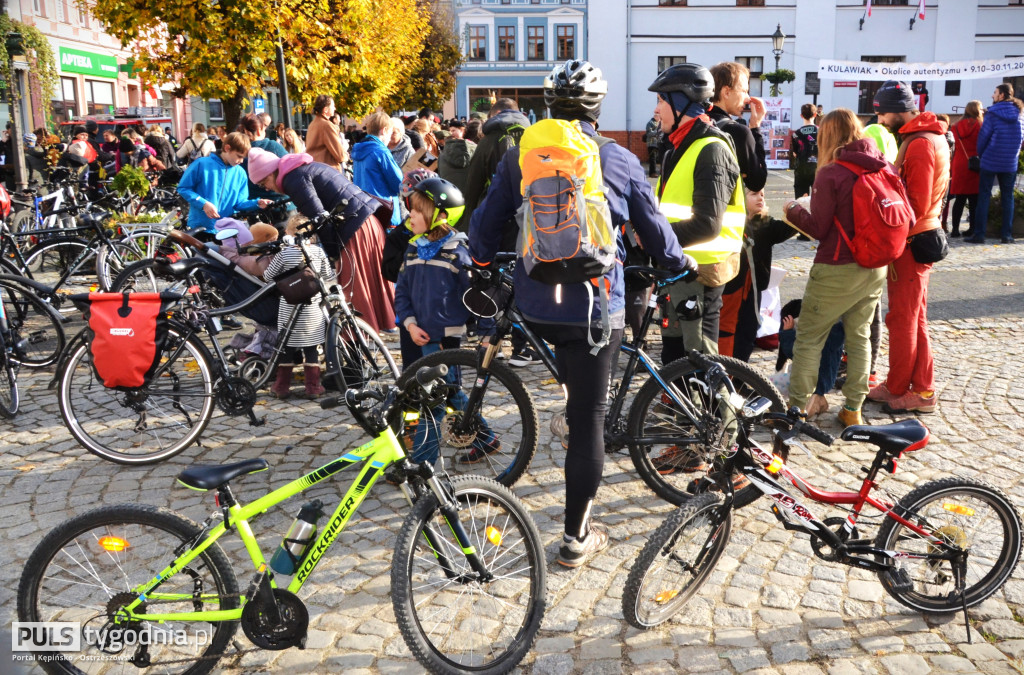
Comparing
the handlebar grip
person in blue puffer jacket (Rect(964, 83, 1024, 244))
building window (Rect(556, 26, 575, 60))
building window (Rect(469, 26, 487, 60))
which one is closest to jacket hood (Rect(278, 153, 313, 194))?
the handlebar grip

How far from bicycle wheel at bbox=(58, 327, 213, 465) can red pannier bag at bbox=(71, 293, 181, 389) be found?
0.48 feet

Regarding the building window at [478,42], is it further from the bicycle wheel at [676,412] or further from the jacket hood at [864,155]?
the bicycle wheel at [676,412]

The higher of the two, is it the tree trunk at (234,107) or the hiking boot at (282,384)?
the tree trunk at (234,107)

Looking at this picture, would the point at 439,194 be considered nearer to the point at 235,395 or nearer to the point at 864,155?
the point at 235,395

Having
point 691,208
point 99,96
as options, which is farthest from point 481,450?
point 99,96

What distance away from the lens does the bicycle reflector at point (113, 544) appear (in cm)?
301

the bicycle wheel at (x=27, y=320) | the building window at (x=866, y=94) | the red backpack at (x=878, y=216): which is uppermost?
the building window at (x=866, y=94)

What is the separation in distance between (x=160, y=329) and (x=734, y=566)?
133 inches

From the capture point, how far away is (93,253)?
8727 mm

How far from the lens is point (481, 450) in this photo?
4.65 m

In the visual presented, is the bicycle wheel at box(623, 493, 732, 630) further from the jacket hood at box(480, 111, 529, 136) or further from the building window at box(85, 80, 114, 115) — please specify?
the building window at box(85, 80, 114, 115)

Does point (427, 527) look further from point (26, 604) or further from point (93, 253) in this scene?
point (93, 253)

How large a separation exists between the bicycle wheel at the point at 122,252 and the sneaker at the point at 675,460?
597 centimetres

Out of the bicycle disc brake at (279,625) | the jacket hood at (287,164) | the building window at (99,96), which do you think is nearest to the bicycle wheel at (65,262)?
the jacket hood at (287,164)
